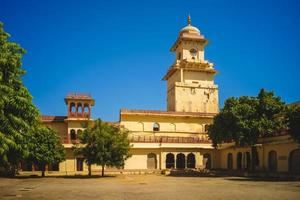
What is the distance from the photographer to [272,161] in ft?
118

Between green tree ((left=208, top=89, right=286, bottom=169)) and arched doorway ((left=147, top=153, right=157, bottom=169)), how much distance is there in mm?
13127

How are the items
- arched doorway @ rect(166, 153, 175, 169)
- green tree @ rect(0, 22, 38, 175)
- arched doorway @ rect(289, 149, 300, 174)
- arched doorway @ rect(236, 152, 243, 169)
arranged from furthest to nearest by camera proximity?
1. arched doorway @ rect(166, 153, 175, 169)
2. arched doorway @ rect(236, 152, 243, 169)
3. arched doorway @ rect(289, 149, 300, 174)
4. green tree @ rect(0, 22, 38, 175)

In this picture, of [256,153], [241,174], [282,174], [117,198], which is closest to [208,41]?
[256,153]

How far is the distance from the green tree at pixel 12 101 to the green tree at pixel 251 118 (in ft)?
74.0

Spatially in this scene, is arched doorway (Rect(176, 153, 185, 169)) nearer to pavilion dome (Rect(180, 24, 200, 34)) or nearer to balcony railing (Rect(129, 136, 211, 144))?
balcony railing (Rect(129, 136, 211, 144))

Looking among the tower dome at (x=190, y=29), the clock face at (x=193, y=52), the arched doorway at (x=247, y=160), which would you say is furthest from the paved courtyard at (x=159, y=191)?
the tower dome at (x=190, y=29)

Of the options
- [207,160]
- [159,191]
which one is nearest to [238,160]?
[207,160]

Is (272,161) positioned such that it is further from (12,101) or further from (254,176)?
(12,101)

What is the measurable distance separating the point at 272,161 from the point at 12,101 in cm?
3027

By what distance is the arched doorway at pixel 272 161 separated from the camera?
3538cm

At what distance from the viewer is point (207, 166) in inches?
1850

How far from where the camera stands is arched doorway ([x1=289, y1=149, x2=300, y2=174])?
32.1 m

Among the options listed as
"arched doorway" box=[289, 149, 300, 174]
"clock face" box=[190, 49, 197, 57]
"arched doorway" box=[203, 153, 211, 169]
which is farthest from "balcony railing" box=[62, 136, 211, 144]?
"clock face" box=[190, 49, 197, 57]

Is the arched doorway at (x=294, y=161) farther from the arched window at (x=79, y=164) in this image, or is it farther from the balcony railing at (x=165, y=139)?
the arched window at (x=79, y=164)
